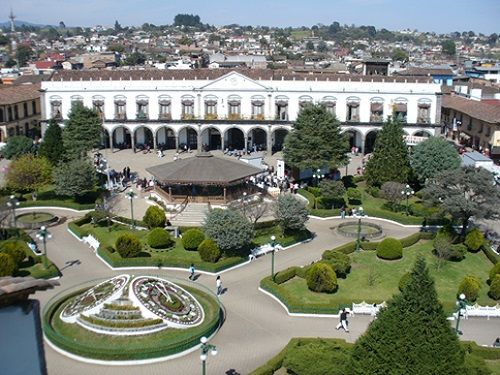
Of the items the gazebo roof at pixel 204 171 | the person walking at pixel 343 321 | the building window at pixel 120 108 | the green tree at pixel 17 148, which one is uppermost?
the building window at pixel 120 108

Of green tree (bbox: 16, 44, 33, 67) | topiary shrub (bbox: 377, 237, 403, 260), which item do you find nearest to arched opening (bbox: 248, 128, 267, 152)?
topiary shrub (bbox: 377, 237, 403, 260)

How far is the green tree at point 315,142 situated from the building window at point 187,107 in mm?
16758

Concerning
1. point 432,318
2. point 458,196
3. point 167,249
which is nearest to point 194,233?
point 167,249

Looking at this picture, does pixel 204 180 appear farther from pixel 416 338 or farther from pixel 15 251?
pixel 416 338

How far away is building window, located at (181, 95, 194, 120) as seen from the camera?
58781mm

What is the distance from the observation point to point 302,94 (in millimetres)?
57344

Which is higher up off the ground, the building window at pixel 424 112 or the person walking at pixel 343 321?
the building window at pixel 424 112

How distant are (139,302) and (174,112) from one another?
38308 millimetres

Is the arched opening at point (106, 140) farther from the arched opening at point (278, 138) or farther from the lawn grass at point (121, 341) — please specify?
the lawn grass at point (121, 341)

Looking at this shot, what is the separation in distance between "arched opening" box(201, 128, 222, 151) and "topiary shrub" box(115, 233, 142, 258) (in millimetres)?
29924

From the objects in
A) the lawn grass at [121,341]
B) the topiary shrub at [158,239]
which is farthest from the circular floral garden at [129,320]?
the topiary shrub at [158,239]

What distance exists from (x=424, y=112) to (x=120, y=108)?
95.1 ft

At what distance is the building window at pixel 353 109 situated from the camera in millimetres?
56791

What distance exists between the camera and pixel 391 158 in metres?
42.4
